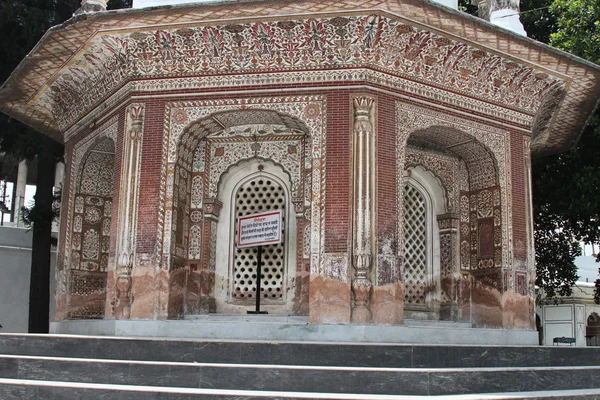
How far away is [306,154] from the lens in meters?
12.0

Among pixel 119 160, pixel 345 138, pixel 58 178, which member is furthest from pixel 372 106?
pixel 58 178

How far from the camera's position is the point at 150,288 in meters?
10.9

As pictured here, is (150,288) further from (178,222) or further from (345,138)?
(345,138)

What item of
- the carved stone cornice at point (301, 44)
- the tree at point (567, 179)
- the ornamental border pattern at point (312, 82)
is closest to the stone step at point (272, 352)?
the ornamental border pattern at point (312, 82)

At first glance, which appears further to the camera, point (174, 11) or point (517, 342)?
point (517, 342)

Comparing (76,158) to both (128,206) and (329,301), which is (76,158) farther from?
(329,301)

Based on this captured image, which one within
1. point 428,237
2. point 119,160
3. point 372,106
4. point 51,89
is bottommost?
point 428,237

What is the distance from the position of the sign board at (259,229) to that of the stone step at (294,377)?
14.9 feet

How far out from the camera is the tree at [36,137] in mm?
16688

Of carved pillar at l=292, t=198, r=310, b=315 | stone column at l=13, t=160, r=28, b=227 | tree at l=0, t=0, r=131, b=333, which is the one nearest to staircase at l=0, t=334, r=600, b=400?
carved pillar at l=292, t=198, r=310, b=315

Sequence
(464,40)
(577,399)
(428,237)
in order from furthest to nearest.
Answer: (428,237), (464,40), (577,399)

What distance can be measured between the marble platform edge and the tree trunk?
6.69m

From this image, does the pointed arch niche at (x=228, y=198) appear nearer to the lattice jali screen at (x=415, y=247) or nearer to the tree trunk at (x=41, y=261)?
the lattice jali screen at (x=415, y=247)

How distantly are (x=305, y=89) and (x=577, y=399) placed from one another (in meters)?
6.00
